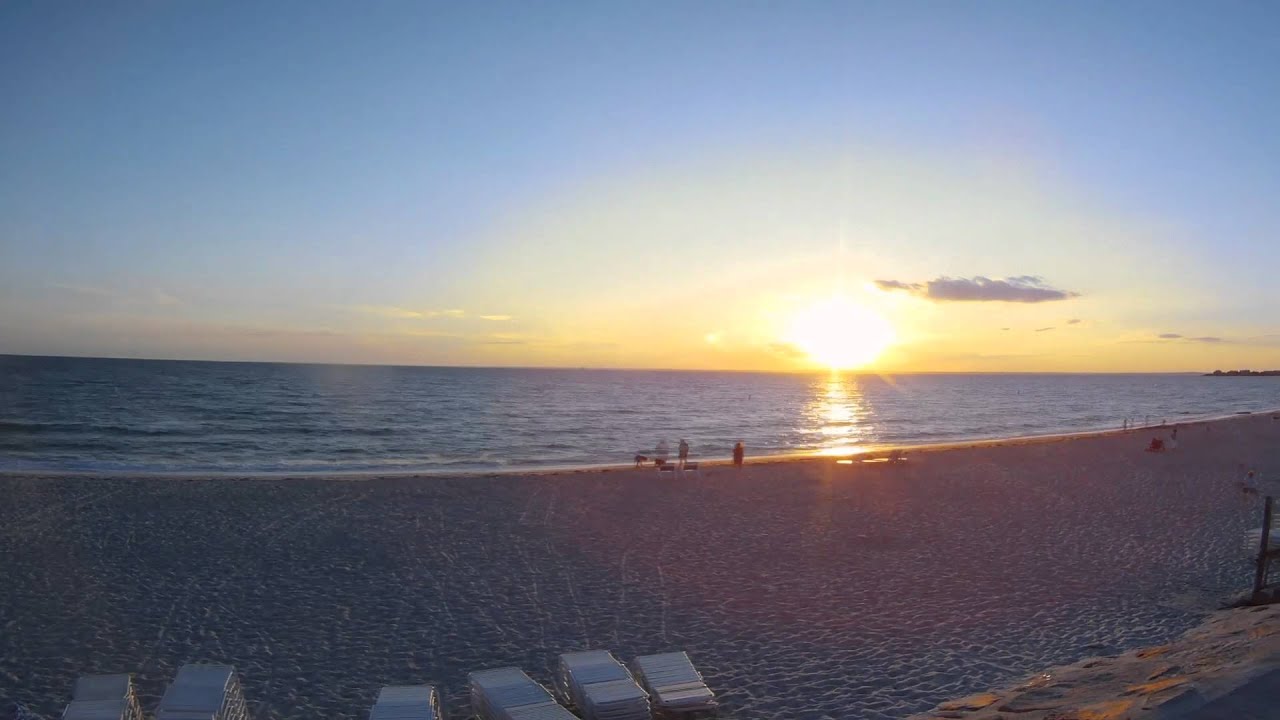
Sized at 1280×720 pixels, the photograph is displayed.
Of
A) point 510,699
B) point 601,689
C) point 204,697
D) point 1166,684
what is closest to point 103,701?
point 204,697

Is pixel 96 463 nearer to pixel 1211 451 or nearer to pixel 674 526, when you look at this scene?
pixel 674 526

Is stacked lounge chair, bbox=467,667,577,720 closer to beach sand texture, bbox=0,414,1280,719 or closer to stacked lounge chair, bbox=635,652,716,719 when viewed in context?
beach sand texture, bbox=0,414,1280,719

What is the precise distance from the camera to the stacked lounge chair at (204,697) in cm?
703

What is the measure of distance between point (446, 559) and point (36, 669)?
249 inches

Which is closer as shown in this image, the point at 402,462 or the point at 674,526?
the point at 674,526

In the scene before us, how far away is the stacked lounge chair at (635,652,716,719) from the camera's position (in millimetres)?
8133

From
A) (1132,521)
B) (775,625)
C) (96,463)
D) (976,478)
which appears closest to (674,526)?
(775,625)

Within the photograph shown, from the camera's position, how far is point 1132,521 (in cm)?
1867

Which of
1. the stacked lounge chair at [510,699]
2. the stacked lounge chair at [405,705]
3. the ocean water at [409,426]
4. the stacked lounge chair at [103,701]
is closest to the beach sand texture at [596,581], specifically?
the stacked lounge chair at [510,699]

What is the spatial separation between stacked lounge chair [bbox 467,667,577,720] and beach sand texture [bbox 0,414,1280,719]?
3.07 feet

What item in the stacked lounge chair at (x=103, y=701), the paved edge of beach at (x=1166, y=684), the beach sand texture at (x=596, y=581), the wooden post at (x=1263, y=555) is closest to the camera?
the paved edge of beach at (x=1166, y=684)

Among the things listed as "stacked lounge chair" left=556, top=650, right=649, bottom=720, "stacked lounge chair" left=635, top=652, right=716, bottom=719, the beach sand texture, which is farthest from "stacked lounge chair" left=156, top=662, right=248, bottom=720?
"stacked lounge chair" left=635, top=652, right=716, bottom=719

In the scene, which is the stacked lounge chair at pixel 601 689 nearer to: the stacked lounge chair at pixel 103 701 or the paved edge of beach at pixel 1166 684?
the paved edge of beach at pixel 1166 684

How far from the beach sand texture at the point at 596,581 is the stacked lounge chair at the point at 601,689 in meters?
1.25
